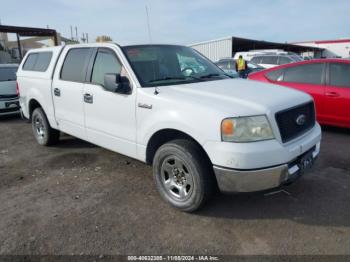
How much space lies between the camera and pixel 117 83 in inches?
145

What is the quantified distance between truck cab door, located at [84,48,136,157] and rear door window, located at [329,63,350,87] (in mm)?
4323

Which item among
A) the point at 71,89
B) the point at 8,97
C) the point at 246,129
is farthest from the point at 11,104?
the point at 246,129

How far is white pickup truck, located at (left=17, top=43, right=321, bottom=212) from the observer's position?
2.93m

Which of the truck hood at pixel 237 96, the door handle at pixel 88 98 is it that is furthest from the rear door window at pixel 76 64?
the truck hood at pixel 237 96

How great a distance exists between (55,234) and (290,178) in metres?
2.34

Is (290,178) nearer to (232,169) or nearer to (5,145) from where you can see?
(232,169)

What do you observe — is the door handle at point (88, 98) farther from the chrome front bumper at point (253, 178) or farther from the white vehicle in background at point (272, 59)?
the white vehicle in background at point (272, 59)

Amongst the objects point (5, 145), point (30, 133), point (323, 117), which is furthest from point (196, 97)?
point (30, 133)

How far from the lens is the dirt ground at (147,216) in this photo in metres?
2.89

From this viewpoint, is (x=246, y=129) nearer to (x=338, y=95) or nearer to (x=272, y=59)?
(x=338, y=95)

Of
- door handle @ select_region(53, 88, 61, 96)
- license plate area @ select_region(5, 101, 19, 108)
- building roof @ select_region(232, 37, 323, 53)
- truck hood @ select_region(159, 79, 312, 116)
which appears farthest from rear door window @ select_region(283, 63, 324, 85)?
building roof @ select_region(232, 37, 323, 53)

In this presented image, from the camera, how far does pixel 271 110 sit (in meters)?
3.01

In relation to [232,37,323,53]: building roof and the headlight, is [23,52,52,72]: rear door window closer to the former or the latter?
the headlight

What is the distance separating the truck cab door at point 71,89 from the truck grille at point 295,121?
277 centimetres
